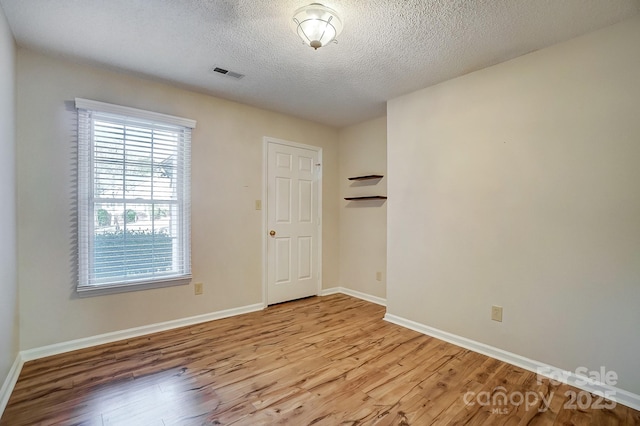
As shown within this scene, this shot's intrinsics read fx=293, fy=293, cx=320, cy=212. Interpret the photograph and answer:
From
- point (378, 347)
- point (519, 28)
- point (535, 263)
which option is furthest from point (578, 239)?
point (378, 347)

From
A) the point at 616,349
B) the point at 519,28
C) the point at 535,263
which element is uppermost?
the point at 519,28

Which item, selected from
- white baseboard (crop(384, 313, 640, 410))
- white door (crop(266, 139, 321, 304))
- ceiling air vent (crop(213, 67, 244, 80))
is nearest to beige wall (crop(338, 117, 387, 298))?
white door (crop(266, 139, 321, 304))

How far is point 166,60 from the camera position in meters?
2.45

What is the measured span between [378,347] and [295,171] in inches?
94.4

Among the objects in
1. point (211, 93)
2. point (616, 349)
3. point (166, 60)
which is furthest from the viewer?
point (211, 93)

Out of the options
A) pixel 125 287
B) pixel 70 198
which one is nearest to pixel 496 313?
pixel 125 287

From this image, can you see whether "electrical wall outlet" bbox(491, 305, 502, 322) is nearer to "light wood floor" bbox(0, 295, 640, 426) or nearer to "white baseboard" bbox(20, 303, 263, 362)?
"light wood floor" bbox(0, 295, 640, 426)

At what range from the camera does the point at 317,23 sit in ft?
5.95

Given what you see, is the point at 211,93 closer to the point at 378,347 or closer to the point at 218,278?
the point at 218,278

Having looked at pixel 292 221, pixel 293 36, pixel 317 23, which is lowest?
pixel 292 221

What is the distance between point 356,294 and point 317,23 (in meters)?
3.40

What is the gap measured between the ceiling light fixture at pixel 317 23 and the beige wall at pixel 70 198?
5.71ft

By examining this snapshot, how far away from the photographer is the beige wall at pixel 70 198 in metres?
2.33

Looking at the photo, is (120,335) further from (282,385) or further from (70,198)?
(282,385)
